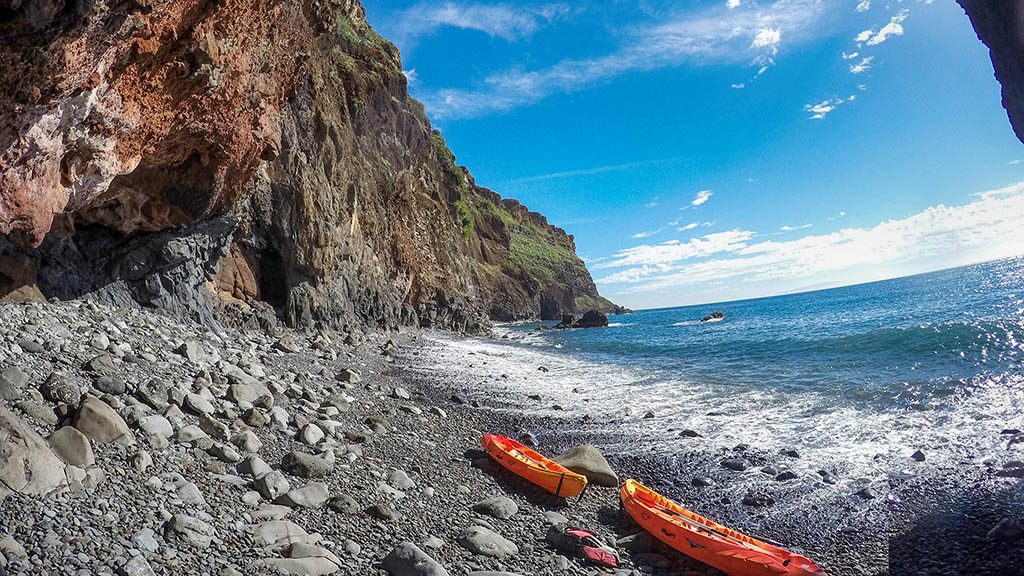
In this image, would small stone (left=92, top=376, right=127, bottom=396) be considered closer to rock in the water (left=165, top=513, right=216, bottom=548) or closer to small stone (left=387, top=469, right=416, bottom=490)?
rock in the water (left=165, top=513, right=216, bottom=548)

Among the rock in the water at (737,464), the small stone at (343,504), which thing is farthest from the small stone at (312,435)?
the rock in the water at (737,464)

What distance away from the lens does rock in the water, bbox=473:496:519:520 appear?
23.5ft

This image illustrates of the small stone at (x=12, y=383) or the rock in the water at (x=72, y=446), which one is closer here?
the rock in the water at (x=72, y=446)

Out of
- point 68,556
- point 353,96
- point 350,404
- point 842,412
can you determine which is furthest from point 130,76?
point 353,96

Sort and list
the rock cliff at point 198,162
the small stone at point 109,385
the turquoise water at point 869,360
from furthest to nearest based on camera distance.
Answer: the turquoise water at point 869,360, the small stone at point 109,385, the rock cliff at point 198,162

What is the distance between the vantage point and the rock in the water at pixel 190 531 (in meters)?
4.61

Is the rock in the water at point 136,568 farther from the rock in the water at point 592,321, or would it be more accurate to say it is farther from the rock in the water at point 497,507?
the rock in the water at point 592,321

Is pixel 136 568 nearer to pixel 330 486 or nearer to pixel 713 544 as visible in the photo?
pixel 330 486

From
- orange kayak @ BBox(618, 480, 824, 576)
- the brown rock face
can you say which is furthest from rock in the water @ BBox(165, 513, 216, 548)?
the brown rock face

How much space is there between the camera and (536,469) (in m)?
8.41

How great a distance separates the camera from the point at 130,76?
877 centimetres

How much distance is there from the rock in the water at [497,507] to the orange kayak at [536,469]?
96 cm

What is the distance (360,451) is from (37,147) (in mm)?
6404

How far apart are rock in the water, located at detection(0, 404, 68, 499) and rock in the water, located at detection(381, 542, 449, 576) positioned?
124 inches
